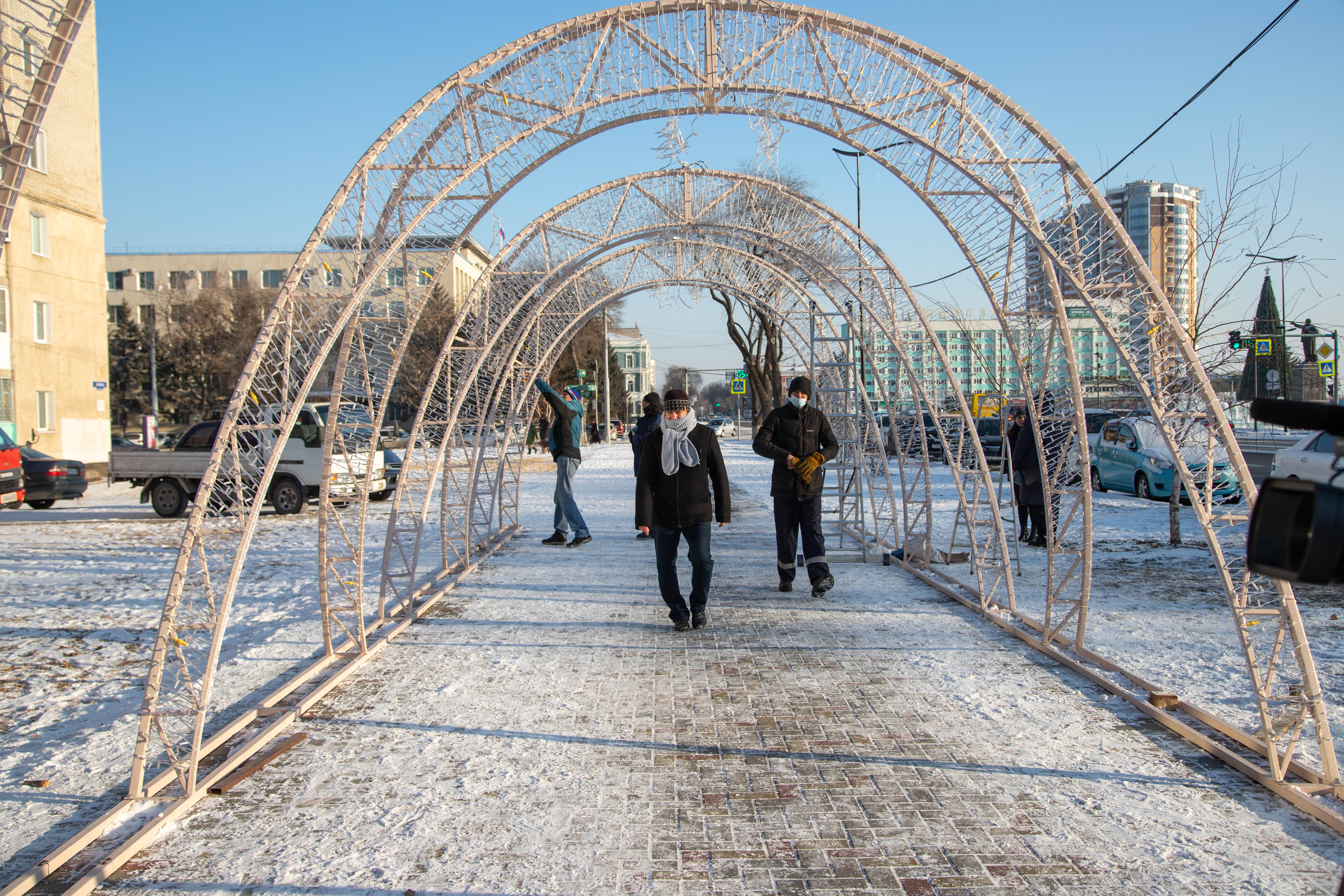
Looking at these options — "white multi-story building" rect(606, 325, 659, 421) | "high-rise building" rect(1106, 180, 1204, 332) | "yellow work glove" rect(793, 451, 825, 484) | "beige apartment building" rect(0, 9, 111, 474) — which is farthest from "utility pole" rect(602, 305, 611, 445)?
"white multi-story building" rect(606, 325, 659, 421)

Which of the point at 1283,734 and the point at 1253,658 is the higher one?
the point at 1253,658

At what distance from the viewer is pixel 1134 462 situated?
17.0 m

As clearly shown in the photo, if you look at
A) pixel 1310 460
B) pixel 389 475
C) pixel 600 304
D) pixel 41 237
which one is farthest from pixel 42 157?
pixel 1310 460

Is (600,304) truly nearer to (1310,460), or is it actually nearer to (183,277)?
(1310,460)

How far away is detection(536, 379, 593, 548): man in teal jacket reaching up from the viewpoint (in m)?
11.0

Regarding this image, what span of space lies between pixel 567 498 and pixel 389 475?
27.6 ft

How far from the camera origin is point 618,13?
518 centimetres

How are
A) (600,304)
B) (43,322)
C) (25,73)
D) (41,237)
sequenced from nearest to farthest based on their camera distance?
(25,73), (600,304), (41,237), (43,322)

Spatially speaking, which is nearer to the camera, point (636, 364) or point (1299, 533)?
point (1299, 533)

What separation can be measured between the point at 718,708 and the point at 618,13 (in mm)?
4066

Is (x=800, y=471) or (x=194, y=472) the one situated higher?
(x=800, y=471)

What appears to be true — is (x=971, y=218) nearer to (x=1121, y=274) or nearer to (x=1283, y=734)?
(x=1121, y=274)

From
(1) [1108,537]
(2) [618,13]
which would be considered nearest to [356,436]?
(2) [618,13]

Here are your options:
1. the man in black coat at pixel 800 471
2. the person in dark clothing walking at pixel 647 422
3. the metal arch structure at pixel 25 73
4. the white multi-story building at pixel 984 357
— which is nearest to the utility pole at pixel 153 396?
the person in dark clothing walking at pixel 647 422
